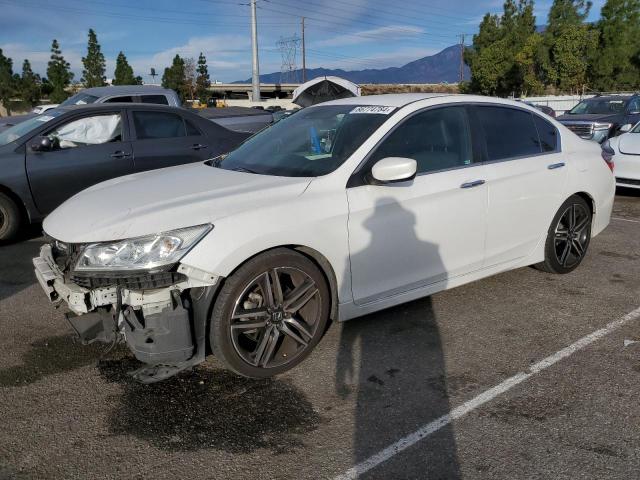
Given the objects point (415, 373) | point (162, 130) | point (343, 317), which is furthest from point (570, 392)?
point (162, 130)

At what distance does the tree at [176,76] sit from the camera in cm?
7438

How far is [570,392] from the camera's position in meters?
3.28

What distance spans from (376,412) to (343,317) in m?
0.79

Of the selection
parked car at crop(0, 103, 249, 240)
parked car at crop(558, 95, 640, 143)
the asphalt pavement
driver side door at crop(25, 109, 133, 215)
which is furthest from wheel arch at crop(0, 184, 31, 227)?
parked car at crop(558, 95, 640, 143)

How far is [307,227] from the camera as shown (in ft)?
11.3

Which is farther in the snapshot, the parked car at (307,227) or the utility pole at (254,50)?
the utility pole at (254,50)

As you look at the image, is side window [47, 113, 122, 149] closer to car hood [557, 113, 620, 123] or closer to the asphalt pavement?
the asphalt pavement

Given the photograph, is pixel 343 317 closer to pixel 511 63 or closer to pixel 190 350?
pixel 190 350

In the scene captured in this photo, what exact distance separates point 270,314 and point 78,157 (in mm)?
4511

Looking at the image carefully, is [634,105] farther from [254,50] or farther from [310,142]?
[254,50]

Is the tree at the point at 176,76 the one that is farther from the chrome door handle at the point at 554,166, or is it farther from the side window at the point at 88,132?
the chrome door handle at the point at 554,166

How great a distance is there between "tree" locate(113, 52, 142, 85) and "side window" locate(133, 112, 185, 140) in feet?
217

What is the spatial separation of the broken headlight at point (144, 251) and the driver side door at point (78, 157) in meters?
4.03

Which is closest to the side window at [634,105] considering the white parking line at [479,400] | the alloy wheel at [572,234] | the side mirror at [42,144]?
the alloy wheel at [572,234]
